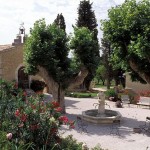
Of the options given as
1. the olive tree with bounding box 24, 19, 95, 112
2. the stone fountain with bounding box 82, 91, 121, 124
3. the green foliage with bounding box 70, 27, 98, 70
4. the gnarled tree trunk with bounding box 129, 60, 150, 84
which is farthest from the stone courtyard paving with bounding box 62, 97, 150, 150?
the green foliage with bounding box 70, 27, 98, 70

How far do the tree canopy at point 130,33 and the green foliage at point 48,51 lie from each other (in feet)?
10.8

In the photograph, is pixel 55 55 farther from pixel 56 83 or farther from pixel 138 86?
pixel 138 86

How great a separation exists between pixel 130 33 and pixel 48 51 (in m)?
4.83

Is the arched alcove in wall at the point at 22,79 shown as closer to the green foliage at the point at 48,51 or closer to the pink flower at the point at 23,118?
the green foliage at the point at 48,51

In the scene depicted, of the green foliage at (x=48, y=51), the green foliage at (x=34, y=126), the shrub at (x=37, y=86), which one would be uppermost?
the green foliage at (x=48, y=51)

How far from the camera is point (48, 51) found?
1692 cm

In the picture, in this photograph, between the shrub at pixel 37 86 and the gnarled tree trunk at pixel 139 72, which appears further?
the shrub at pixel 37 86

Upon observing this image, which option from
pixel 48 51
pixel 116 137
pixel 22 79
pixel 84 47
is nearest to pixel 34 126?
pixel 116 137

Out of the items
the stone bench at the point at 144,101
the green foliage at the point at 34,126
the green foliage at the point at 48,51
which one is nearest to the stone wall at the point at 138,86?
the stone bench at the point at 144,101

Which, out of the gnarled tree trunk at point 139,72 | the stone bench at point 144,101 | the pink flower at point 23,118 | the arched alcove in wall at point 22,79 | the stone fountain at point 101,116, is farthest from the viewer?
the arched alcove in wall at point 22,79

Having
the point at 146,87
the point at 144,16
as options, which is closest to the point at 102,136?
the point at 144,16

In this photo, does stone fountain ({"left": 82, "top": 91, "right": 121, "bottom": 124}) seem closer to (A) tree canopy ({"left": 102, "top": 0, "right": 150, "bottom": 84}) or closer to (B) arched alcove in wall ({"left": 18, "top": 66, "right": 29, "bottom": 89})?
(A) tree canopy ({"left": 102, "top": 0, "right": 150, "bottom": 84})

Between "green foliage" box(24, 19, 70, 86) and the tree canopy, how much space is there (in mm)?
3300

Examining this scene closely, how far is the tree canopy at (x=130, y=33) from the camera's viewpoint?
14.1 meters
